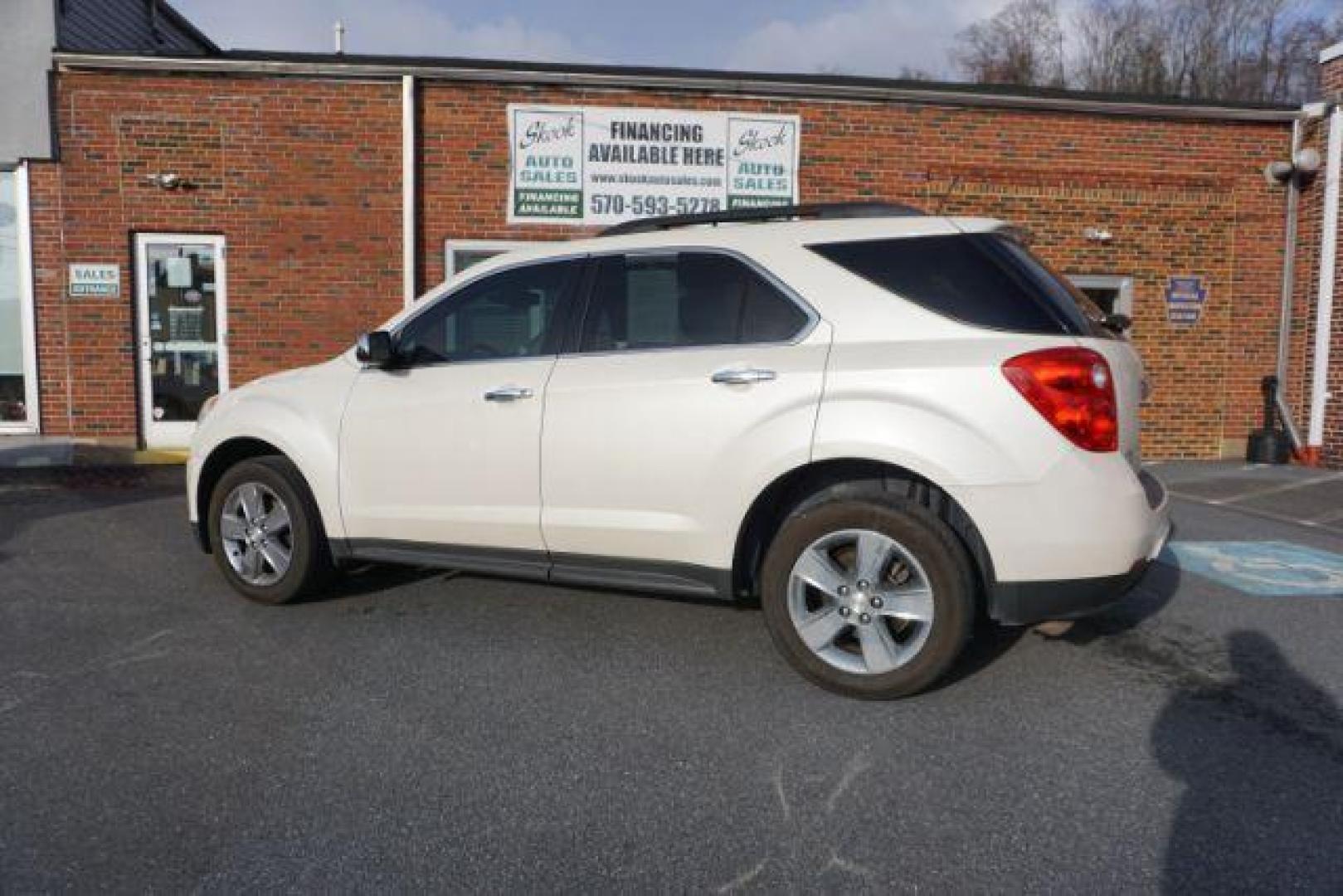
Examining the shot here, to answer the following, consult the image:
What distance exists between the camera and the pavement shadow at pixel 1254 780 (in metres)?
2.50

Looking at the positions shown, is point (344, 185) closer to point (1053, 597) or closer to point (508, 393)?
point (508, 393)

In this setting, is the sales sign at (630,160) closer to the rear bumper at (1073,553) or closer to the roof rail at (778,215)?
the roof rail at (778,215)

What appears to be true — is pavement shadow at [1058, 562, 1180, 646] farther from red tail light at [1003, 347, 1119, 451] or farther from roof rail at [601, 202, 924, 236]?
roof rail at [601, 202, 924, 236]

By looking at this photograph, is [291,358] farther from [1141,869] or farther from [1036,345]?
[1141,869]

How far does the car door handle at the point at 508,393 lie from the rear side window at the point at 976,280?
137 centimetres

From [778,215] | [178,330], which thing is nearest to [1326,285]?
[778,215]

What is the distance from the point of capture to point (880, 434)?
3559 mm

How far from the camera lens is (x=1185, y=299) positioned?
11.0m

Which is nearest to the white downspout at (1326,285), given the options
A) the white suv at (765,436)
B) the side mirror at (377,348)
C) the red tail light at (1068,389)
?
the white suv at (765,436)

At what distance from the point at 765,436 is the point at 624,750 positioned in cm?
126

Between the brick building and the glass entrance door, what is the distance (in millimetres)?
24

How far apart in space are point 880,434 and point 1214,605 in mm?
2625

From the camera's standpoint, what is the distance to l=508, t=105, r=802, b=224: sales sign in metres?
10.2

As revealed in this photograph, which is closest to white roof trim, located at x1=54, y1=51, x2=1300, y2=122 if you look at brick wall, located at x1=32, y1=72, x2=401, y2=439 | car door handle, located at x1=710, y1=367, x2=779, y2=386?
brick wall, located at x1=32, y1=72, x2=401, y2=439
